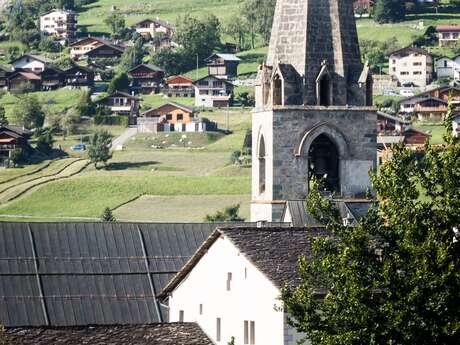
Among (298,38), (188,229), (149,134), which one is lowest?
(149,134)

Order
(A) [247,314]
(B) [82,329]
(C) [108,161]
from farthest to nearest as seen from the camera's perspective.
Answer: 1. (C) [108,161]
2. (A) [247,314]
3. (B) [82,329]

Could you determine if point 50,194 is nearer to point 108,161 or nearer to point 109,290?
point 108,161

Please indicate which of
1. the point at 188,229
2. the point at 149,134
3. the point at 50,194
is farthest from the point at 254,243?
the point at 149,134

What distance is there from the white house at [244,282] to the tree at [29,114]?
442 feet

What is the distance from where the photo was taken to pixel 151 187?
13862cm

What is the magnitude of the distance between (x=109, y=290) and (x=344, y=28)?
38.2 ft

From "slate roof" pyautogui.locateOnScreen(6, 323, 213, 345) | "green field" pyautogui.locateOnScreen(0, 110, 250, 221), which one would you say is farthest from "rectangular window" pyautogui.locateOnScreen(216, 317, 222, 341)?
"green field" pyautogui.locateOnScreen(0, 110, 250, 221)

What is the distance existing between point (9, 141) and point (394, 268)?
422ft

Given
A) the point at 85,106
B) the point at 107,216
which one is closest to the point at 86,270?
the point at 107,216

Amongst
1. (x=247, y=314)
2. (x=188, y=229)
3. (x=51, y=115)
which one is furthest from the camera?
(x=51, y=115)

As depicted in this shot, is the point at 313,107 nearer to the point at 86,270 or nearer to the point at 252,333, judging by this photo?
the point at 86,270

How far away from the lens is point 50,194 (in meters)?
139

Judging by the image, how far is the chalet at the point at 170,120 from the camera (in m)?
178

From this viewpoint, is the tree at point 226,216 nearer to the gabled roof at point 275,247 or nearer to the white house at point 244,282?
the white house at point 244,282
